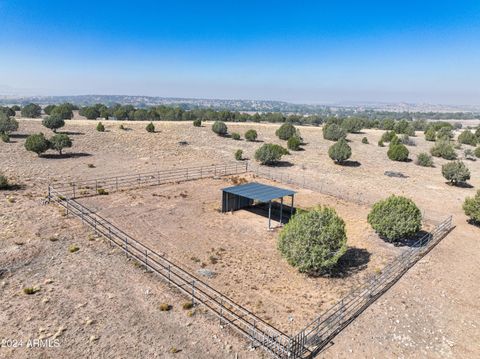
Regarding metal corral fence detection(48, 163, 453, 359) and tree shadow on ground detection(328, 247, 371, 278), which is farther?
tree shadow on ground detection(328, 247, 371, 278)

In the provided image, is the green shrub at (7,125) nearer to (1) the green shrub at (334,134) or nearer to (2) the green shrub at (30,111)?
(2) the green shrub at (30,111)

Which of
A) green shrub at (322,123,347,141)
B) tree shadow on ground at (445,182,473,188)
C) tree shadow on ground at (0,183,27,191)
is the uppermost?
green shrub at (322,123,347,141)

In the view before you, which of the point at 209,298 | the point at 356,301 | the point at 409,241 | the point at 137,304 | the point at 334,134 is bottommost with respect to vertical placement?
the point at 409,241

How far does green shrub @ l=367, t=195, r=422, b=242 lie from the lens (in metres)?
20.7

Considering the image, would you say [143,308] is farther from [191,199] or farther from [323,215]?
[191,199]

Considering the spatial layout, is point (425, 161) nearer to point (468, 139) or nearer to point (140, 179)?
point (468, 139)

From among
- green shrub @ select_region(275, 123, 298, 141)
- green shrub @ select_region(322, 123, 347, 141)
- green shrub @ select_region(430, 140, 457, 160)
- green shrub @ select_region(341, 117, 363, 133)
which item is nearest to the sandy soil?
green shrub @ select_region(275, 123, 298, 141)

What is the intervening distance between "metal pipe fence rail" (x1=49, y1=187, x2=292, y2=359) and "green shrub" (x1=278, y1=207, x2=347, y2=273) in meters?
4.40

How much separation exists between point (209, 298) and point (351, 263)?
28.7 feet

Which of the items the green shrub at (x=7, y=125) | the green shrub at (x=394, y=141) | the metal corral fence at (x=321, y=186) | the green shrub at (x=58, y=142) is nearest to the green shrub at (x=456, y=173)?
the metal corral fence at (x=321, y=186)

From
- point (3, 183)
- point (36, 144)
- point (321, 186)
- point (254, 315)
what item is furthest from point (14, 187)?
point (321, 186)

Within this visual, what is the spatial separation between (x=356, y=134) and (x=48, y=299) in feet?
219

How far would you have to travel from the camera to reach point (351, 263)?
1902 cm

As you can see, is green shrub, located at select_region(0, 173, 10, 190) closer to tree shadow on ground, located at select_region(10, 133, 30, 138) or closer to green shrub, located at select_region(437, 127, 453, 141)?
tree shadow on ground, located at select_region(10, 133, 30, 138)
